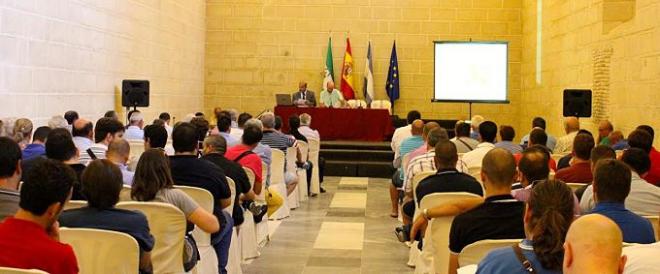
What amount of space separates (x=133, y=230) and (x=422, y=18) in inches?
578

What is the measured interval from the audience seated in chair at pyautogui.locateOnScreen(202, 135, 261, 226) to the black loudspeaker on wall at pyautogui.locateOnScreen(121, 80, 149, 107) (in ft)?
20.6

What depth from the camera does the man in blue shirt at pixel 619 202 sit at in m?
3.75

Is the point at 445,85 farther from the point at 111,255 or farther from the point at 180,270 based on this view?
the point at 111,255

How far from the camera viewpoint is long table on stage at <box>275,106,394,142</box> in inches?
614

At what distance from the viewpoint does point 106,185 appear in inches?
141

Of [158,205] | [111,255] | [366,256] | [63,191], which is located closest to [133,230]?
[111,255]

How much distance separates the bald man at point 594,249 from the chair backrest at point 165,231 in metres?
2.47

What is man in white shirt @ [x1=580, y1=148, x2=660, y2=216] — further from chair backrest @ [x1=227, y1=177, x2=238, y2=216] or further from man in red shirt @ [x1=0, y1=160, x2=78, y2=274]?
man in red shirt @ [x1=0, y1=160, x2=78, y2=274]

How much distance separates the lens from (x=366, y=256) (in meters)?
7.45

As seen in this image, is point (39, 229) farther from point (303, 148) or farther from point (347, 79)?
point (347, 79)

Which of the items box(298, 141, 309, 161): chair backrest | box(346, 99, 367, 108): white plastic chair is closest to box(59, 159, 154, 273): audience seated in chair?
box(298, 141, 309, 161): chair backrest

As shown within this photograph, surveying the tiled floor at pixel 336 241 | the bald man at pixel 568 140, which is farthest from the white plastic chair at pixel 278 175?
the bald man at pixel 568 140

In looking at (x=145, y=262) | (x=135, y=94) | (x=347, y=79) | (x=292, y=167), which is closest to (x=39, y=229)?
(x=145, y=262)

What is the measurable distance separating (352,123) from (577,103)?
→ 4.94 metres
